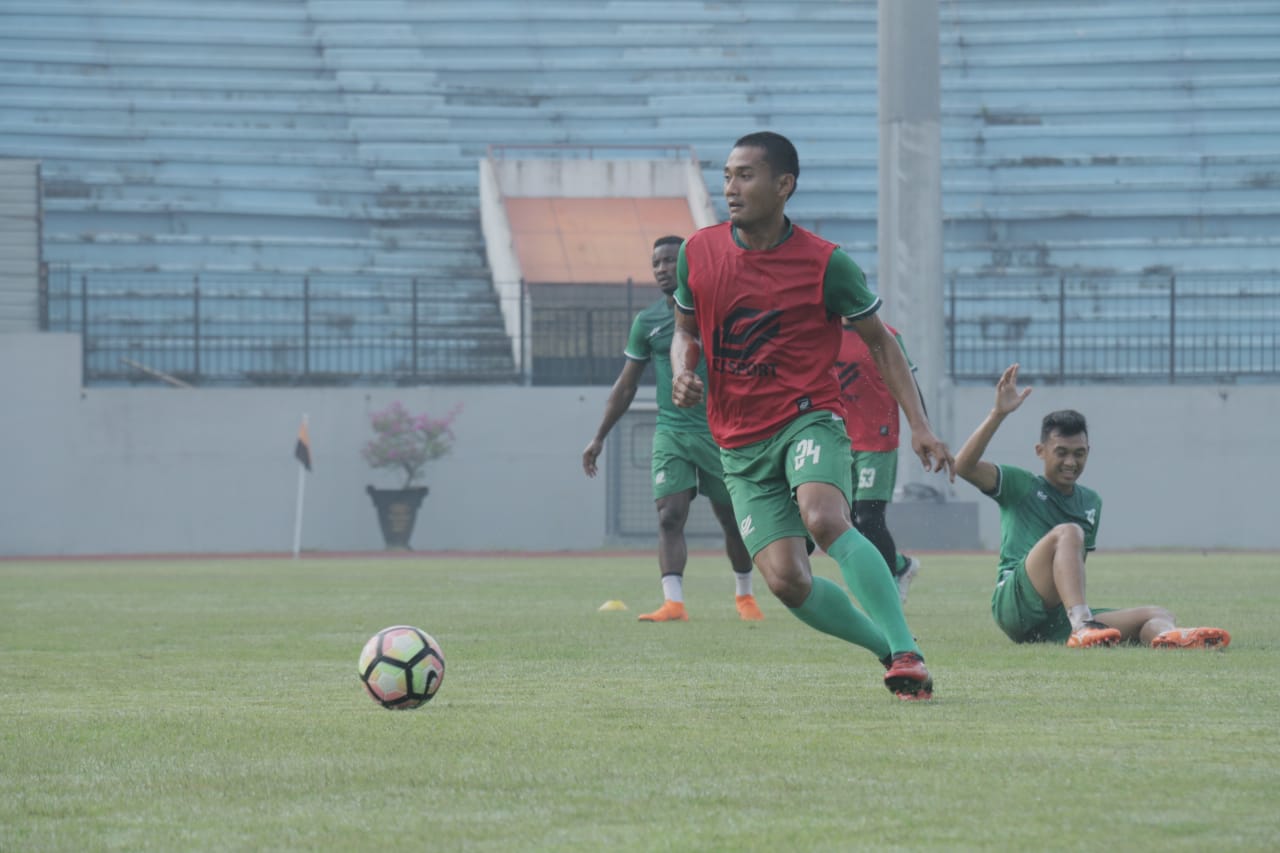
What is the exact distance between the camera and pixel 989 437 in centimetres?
736

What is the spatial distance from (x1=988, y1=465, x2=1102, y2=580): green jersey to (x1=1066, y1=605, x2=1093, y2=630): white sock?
29 centimetres

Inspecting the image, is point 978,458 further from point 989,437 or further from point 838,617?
point 838,617

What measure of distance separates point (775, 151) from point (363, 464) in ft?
65.2

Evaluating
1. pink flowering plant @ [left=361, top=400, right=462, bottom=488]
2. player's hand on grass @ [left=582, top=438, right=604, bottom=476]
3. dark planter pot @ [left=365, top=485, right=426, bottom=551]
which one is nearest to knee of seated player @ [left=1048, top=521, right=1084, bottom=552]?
player's hand on grass @ [left=582, top=438, right=604, bottom=476]

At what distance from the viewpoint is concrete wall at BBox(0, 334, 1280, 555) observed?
83.0 ft

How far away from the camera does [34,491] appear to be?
82.9 ft

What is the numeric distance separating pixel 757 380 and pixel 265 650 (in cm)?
348

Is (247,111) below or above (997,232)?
above

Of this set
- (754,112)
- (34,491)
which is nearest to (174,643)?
(34,491)

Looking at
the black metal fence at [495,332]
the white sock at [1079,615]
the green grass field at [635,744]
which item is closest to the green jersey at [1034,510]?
the white sock at [1079,615]

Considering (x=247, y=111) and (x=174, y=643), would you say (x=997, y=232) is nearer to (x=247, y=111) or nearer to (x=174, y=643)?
(x=247, y=111)

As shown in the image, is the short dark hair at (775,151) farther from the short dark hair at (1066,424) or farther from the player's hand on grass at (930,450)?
the short dark hair at (1066,424)

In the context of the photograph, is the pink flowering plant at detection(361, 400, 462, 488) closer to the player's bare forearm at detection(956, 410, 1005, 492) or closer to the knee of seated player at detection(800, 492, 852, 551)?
the player's bare forearm at detection(956, 410, 1005, 492)

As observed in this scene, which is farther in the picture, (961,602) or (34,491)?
(34,491)
